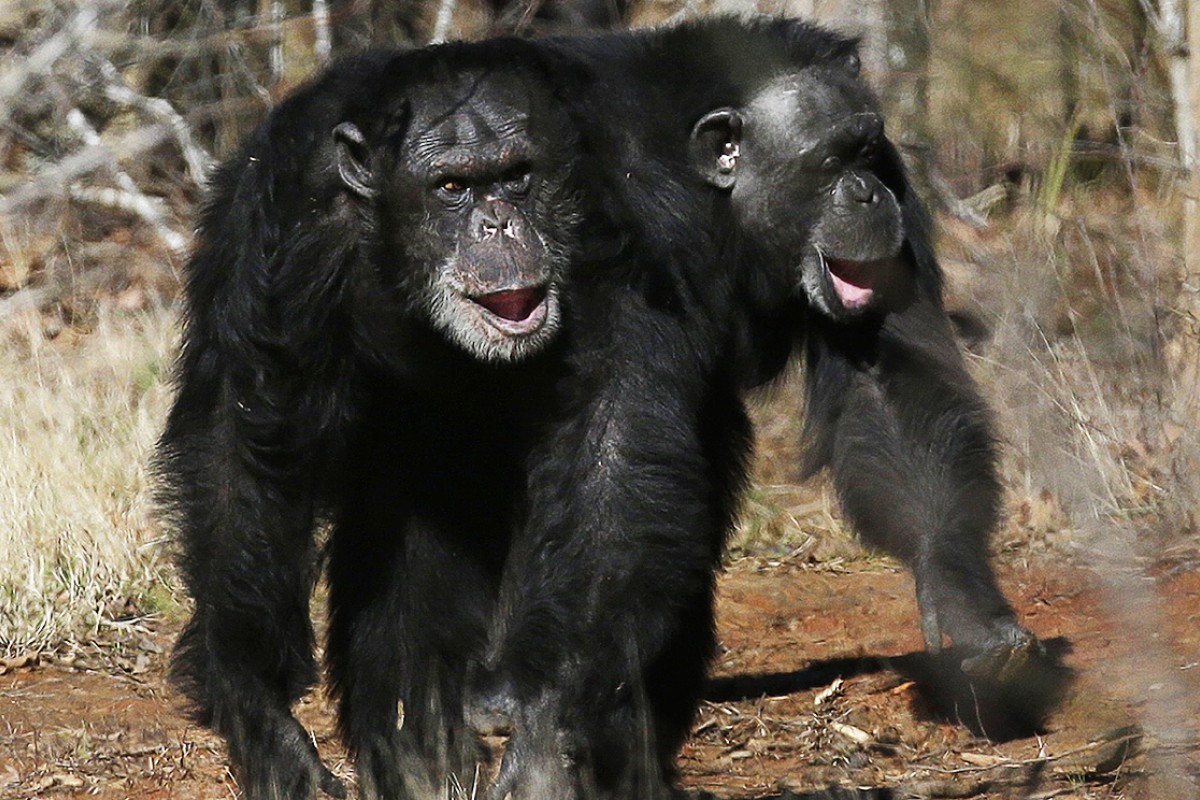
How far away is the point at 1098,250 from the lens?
672 cm

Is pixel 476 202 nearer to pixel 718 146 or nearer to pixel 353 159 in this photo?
pixel 353 159

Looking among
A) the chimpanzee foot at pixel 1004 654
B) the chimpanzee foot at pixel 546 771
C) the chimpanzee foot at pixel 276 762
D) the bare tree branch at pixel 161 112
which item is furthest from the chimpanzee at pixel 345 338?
the bare tree branch at pixel 161 112

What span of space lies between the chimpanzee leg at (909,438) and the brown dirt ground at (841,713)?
0.55m

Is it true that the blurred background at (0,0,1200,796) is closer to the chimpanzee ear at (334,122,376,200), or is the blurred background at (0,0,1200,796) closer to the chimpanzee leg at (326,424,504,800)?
the chimpanzee ear at (334,122,376,200)

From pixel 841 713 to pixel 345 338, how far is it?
7.33ft

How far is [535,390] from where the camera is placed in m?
4.50

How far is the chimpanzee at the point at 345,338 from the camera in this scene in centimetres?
430

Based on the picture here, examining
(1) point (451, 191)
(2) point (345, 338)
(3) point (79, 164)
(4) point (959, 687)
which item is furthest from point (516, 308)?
(3) point (79, 164)

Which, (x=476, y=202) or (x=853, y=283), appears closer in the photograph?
(x=476, y=202)

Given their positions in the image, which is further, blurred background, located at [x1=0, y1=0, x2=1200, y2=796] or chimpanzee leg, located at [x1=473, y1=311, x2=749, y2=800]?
blurred background, located at [x1=0, y1=0, x2=1200, y2=796]

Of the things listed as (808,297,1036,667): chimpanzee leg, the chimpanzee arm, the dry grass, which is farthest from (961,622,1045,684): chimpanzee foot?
the dry grass

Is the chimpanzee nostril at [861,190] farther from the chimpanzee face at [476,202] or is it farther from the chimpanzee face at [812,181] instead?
the chimpanzee face at [476,202]

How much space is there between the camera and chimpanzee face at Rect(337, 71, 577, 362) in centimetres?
439

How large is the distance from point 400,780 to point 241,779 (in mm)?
481
